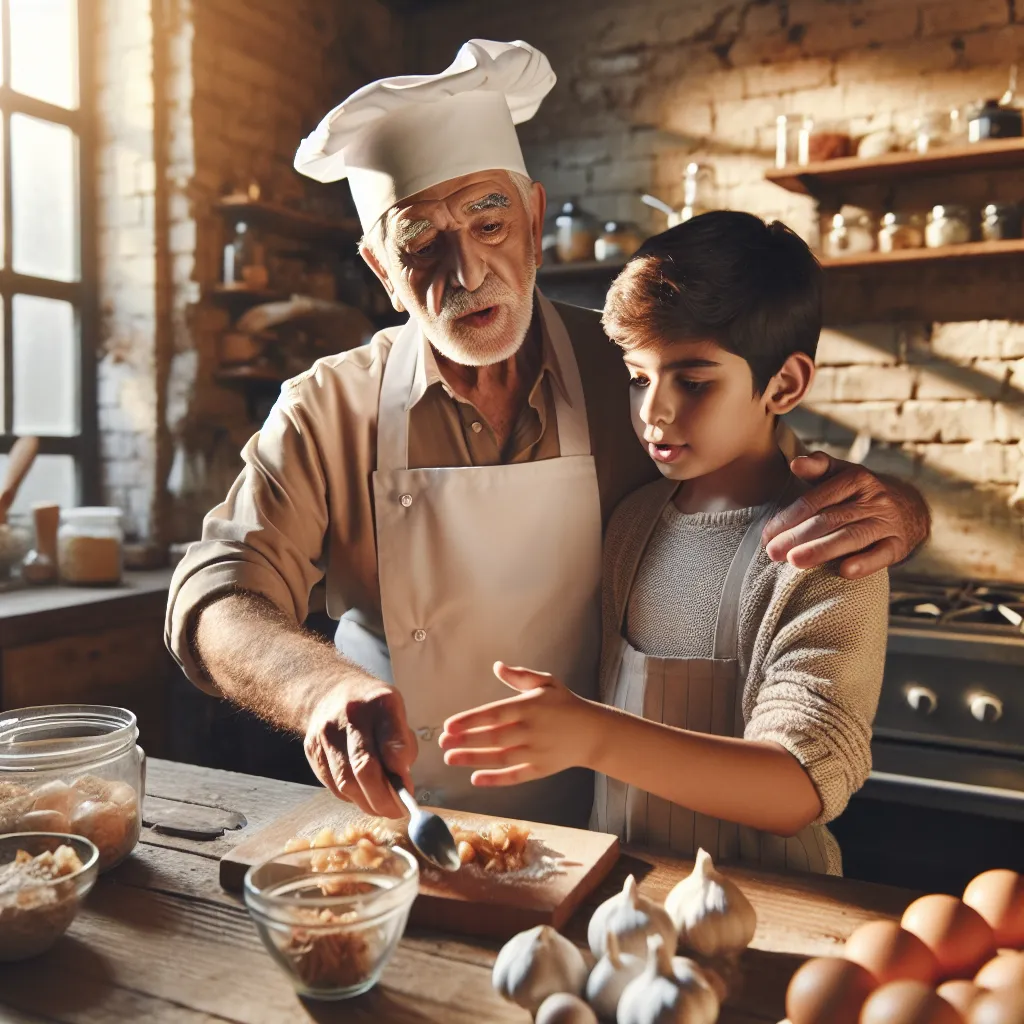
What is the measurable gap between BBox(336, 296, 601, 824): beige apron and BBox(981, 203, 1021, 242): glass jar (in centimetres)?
213

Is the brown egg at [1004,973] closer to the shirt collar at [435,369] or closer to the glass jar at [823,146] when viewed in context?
the shirt collar at [435,369]

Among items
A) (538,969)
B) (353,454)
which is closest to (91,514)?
(353,454)

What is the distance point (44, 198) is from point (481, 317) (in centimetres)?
240

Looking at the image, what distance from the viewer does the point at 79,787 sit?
1143 mm

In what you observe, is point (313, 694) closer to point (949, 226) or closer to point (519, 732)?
point (519, 732)

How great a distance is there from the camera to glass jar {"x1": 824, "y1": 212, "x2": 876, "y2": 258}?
10.6 ft

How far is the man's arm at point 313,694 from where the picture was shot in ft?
3.45

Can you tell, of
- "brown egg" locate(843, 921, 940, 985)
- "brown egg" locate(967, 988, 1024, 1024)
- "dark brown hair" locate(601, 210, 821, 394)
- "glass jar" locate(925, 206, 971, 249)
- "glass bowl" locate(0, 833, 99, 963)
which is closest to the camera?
"brown egg" locate(967, 988, 1024, 1024)

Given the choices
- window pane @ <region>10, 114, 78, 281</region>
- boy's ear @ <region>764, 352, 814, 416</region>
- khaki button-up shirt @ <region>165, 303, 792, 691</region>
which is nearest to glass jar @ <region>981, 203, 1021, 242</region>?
khaki button-up shirt @ <region>165, 303, 792, 691</region>

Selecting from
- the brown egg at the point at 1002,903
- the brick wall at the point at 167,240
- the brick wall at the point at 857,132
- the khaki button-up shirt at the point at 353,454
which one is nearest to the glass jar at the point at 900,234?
the brick wall at the point at 857,132

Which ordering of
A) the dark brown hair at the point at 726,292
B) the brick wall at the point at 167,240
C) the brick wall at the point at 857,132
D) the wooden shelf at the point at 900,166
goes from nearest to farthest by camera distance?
the dark brown hair at the point at 726,292 → the wooden shelf at the point at 900,166 → the brick wall at the point at 857,132 → the brick wall at the point at 167,240

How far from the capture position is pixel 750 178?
3582 millimetres

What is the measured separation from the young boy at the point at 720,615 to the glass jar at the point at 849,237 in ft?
6.56

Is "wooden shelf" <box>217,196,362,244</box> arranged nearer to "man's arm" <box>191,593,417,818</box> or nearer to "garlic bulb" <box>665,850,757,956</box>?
"man's arm" <box>191,593,417,818</box>
